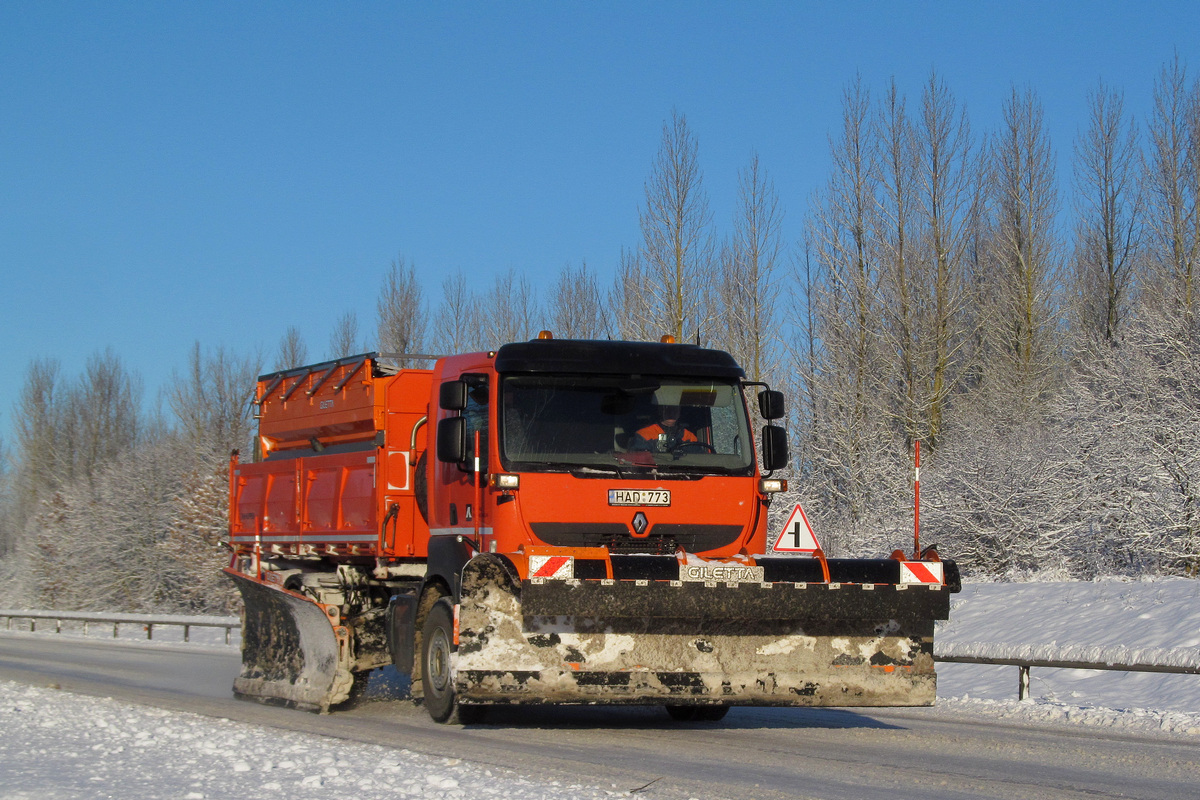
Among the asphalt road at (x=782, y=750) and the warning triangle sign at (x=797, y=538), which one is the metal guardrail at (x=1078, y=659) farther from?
the asphalt road at (x=782, y=750)

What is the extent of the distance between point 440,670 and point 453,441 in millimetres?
1899

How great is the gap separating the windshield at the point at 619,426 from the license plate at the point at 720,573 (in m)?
0.96

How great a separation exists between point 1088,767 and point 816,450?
79.9ft

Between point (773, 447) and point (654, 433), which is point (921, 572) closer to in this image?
point (773, 447)

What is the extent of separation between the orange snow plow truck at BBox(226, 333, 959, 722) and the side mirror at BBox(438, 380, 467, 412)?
0.02 metres

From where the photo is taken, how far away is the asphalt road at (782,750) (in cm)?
707

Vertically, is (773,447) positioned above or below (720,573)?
above

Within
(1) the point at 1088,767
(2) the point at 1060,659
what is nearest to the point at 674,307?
(2) the point at 1060,659

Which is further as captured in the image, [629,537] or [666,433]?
[666,433]

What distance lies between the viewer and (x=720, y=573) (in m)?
8.76

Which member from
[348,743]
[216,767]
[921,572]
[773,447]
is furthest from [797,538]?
[216,767]

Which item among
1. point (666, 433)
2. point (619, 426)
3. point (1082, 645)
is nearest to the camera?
point (619, 426)

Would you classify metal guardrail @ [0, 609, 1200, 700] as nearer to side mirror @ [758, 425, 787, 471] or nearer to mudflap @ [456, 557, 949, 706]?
mudflap @ [456, 557, 949, 706]

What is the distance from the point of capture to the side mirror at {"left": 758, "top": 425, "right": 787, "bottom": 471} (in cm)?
1007
